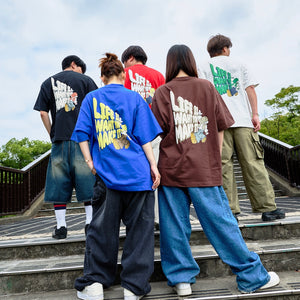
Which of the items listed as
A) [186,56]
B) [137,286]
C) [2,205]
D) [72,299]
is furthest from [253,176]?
→ [2,205]

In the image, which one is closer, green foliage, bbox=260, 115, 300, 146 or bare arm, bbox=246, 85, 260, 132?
bare arm, bbox=246, 85, 260, 132

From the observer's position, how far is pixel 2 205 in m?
5.27

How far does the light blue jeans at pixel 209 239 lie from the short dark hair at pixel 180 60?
821 millimetres

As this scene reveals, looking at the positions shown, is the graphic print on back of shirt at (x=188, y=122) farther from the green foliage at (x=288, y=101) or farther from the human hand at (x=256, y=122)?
the green foliage at (x=288, y=101)

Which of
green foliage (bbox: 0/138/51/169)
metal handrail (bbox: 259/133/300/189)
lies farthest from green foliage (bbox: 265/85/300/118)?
green foliage (bbox: 0/138/51/169)

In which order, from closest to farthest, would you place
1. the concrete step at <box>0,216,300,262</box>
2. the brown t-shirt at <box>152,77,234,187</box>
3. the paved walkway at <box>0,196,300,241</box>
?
the brown t-shirt at <box>152,77,234,187</box>
the concrete step at <box>0,216,300,262</box>
the paved walkway at <box>0,196,300,241</box>

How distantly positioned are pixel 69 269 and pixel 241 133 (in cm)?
181

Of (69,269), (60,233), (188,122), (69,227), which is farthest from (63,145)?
(69,227)

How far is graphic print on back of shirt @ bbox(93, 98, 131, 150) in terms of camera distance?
178 centimetres

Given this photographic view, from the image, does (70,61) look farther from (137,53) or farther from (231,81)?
(231,81)

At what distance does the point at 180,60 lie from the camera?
1.94 meters

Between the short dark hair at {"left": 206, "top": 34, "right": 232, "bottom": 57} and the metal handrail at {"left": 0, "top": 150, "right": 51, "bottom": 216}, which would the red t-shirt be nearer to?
the short dark hair at {"left": 206, "top": 34, "right": 232, "bottom": 57}

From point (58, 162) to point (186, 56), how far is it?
1.45m

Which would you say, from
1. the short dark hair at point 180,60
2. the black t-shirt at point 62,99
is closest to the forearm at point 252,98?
the short dark hair at point 180,60
